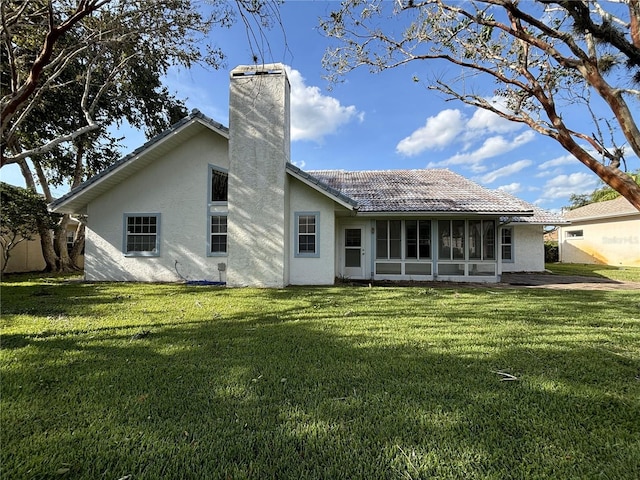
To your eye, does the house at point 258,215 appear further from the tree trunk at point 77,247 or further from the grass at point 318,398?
the tree trunk at point 77,247

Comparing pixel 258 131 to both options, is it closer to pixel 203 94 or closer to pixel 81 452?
pixel 203 94

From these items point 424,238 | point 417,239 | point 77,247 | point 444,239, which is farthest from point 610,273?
point 77,247

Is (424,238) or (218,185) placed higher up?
(218,185)

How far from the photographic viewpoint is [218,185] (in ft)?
35.6

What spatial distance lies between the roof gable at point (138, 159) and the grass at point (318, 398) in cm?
606

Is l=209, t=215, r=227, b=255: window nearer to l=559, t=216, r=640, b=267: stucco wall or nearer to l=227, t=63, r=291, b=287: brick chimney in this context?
l=227, t=63, r=291, b=287: brick chimney

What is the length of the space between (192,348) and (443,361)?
2962 millimetres

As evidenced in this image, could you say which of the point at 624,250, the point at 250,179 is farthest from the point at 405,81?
the point at 624,250

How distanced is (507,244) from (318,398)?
53.0 feet

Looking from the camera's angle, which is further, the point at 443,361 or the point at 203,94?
the point at 203,94

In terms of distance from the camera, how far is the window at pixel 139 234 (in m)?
10.9

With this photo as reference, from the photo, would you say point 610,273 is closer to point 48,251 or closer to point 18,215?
point 18,215

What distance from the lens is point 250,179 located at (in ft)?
31.6

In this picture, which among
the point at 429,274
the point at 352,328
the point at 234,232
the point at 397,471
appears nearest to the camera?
the point at 397,471
